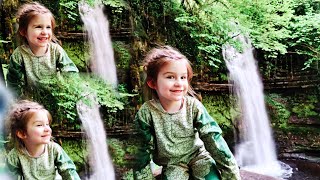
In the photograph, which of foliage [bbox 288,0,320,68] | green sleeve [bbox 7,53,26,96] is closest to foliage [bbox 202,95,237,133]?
foliage [bbox 288,0,320,68]

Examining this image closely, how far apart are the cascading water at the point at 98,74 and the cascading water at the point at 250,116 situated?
1.17m

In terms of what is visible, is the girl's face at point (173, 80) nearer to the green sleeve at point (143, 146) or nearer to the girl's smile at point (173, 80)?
the girl's smile at point (173, 80)

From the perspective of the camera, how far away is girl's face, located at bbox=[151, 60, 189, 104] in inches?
67.5

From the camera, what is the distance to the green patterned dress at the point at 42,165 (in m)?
1.70

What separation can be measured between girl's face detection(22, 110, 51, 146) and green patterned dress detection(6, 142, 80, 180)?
8cm

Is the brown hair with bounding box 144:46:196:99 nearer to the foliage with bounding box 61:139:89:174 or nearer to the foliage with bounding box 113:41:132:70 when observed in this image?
the foliage with bounding box 61:139:89:174

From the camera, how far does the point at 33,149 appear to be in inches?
67.2

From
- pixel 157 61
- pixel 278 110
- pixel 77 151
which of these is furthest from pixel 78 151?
pixel 278 110

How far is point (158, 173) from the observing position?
79.0 inches

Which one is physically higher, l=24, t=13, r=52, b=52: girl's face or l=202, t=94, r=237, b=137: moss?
l=24, t=13, r=52, b=52: girl's face

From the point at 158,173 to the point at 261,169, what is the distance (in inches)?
84.5

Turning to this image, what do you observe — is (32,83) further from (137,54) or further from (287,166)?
(287,166)

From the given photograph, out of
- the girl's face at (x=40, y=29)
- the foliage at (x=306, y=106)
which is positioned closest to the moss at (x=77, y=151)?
the girl's face at (x=40, y=29)

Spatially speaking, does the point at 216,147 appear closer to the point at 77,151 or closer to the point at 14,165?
the point at 14,165
